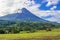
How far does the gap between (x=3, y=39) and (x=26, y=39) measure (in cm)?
359

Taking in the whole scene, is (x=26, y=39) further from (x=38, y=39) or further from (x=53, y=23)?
(x=53, y=23)

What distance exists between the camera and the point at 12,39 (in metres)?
30.0

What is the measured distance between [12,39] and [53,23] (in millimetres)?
28236

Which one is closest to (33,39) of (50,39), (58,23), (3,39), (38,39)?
(38,39)

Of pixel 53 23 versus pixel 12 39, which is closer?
pixel 12 39

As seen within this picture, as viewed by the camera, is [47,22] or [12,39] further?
[47,22]

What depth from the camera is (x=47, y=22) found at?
56594mm

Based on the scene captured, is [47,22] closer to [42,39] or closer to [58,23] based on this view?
[58,23]

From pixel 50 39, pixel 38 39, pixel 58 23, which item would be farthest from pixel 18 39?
pixel 58 23

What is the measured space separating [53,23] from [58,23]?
2.84 meters

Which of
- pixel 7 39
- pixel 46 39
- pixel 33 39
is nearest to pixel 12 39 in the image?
pixel 7 39

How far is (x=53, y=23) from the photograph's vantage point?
185 feet

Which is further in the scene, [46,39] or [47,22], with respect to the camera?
[47,22]

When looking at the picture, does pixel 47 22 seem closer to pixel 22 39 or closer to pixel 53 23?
pixel 53 23
